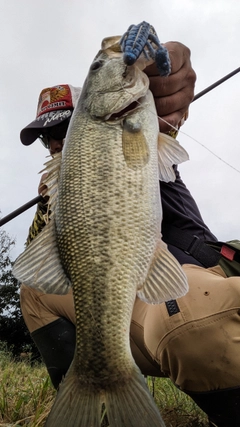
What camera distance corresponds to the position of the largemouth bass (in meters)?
1.65

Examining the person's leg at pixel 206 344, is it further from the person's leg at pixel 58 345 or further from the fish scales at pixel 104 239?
the person's leg at pixel 58 345

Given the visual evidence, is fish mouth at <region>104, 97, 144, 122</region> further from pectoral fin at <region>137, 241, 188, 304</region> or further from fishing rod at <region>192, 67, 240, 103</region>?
fishing rod at <region>192, 67, 240, 103</region>

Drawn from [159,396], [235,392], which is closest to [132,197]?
[235,392]

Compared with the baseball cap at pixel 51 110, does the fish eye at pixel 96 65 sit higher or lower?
lower

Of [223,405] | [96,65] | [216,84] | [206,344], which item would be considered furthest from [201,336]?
[216,84]

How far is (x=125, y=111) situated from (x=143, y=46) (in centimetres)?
31

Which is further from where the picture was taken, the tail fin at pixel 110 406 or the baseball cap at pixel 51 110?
the baseball cap at pixel 51 110

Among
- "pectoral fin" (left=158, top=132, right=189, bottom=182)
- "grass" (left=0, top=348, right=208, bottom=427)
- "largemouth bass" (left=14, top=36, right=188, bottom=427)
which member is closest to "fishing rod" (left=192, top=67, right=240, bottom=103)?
"pectoral fin" (left=158, top=132, right=189, bottom=182)

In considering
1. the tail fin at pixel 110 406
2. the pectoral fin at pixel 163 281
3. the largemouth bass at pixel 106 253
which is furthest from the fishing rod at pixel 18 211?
the tail fin at pixel 110 406

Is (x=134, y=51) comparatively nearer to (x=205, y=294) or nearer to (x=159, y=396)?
(x=205, y=294)

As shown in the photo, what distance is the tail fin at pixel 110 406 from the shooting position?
5.14 feet

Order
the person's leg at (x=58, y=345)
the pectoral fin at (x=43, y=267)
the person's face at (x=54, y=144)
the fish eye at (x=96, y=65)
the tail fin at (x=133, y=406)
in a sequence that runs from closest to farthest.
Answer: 1. the tail fin at (x=133, y=406)
2. the pectoral fin at (x=43, y=267)
3. the fish eye at (x=96, y=65)
4. the person's leg at (x=58, y=345)
5. the person's face at (x=54, y=144)

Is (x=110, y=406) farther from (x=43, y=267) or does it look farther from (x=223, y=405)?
(x=223, y=405)

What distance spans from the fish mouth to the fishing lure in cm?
20
